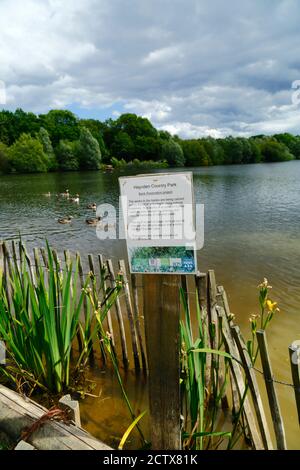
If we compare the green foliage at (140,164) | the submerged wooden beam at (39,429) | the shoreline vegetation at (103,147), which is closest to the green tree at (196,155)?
the shoreline vegetation at (103,147)

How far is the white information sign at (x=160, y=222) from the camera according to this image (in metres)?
1.90

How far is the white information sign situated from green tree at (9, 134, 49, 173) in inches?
2566

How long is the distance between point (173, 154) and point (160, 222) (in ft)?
259

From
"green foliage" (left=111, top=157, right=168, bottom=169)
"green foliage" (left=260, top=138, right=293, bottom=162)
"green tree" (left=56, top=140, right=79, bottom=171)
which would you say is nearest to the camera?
"green tree" (left=56, top=140, right=79, bottom=171)

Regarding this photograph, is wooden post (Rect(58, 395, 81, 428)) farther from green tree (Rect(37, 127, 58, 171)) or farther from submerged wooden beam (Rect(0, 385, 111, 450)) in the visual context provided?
green tree (Rect(37, 127, 58, 171))

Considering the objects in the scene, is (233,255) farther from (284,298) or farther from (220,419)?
(220,419)

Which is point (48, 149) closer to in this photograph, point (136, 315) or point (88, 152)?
point (88, 152)

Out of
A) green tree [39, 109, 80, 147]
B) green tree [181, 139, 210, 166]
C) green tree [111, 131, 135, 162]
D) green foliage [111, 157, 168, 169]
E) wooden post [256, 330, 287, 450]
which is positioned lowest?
wooden post [256, 330, 287, 450]

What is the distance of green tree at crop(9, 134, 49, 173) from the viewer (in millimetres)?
61125

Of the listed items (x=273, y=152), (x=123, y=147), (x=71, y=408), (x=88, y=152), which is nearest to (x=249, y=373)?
(x=71, y=408)

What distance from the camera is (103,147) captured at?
8269cm

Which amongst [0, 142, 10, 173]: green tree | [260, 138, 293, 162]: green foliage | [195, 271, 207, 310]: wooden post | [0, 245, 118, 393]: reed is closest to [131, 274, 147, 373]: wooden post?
[0, 245, 118, 393]: reed

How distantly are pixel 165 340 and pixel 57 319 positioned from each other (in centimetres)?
148

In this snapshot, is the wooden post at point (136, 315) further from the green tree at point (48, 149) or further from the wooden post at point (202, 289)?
the green tree at point (48, 149)
